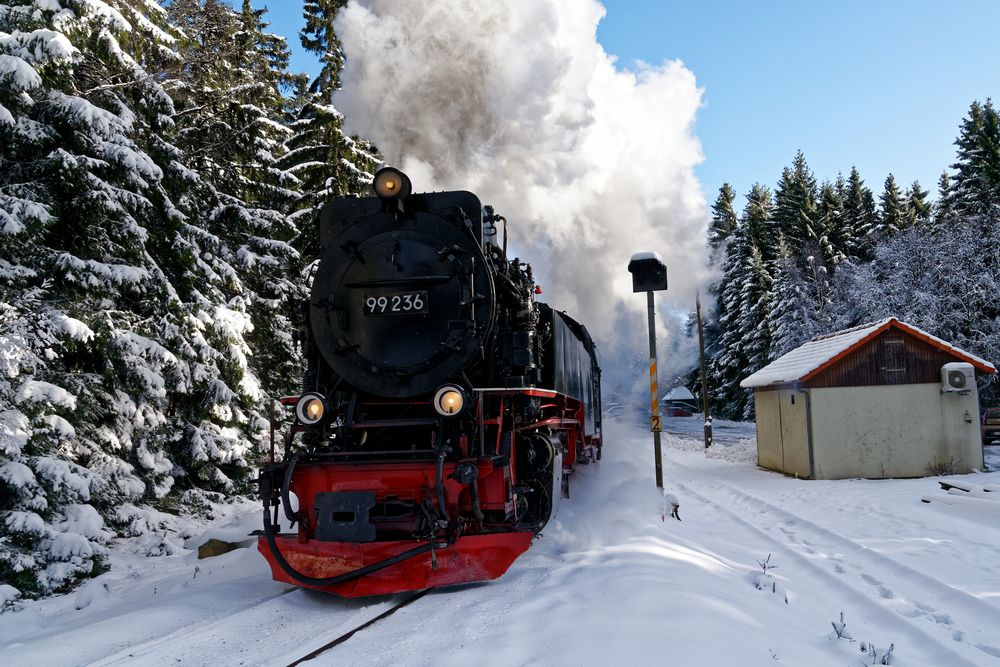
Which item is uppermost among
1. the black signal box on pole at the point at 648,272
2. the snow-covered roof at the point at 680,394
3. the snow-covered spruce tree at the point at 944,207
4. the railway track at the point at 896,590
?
the snow-covered spruce tree at the point at 944,207

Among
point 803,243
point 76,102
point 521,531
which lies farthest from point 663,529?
point 803,243

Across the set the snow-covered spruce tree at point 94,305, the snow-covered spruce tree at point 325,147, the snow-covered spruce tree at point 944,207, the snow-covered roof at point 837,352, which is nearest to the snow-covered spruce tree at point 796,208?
the snow-covered spruce tree at point 944,207

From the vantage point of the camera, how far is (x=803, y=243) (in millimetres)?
38344

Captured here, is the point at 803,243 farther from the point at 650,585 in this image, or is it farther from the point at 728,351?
the point at 650,585

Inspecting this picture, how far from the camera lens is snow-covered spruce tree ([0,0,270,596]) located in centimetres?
698

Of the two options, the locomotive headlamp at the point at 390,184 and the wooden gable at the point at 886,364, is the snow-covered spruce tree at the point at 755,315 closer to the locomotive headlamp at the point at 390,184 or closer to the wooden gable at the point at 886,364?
the wooden gable at the point at 886,364

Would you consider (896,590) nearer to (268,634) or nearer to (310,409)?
(268,634)

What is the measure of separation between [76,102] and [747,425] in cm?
3613

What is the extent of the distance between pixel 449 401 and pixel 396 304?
110cm

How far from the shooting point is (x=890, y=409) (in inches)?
555

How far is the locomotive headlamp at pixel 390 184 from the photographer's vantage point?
618cm

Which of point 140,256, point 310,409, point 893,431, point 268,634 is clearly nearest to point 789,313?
point 893,431

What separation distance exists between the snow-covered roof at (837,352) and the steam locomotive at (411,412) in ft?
31.0

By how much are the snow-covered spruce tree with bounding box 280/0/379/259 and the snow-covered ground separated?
26.9 ft
